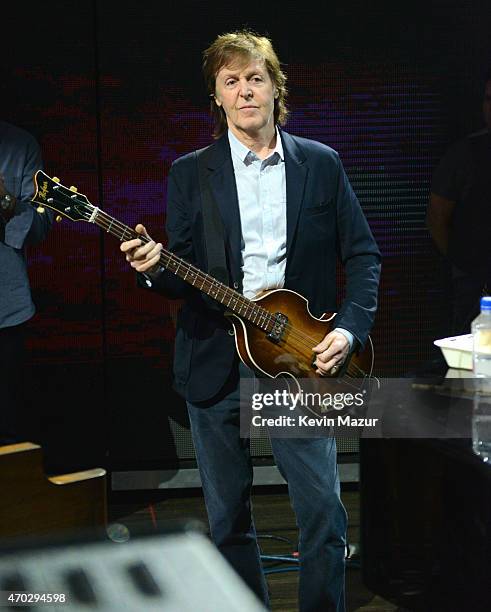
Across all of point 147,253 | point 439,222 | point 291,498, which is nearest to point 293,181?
point 147,253

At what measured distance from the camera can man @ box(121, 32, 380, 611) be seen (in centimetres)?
259

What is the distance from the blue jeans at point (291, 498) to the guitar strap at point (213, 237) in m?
0.28

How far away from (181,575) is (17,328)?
2.86 meters

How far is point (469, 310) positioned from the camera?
13.6ft

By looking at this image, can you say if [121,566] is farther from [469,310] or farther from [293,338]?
[469,310]

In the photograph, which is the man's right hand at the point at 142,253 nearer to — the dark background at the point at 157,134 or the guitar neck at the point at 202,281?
the guitar neck at the point at 202,281

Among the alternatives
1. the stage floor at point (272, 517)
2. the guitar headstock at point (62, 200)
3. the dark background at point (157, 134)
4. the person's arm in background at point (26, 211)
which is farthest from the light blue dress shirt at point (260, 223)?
the dark background at point (157, 134)

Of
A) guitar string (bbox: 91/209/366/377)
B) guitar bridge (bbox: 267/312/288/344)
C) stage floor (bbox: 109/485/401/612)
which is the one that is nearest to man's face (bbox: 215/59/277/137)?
guitar string (bbox: 91/209/366/377)

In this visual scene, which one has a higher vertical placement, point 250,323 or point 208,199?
point 208,199

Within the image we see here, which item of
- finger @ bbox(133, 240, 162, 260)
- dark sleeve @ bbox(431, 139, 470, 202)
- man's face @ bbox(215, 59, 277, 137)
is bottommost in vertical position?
finger @ bbox(133, 240, 162, 260)

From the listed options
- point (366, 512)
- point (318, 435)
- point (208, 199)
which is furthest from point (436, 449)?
point (208, 199)

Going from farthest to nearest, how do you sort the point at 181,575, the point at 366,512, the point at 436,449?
the point at 366,512, the point at 436,449, the point at 181,575

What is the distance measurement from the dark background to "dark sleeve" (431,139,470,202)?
0.04m

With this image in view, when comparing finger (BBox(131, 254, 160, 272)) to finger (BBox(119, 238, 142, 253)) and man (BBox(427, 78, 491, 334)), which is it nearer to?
finger (BBox(119, 238, 142, 253))
